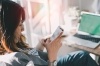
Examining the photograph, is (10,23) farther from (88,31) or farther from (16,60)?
(88,31)

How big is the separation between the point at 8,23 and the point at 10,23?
0.01 metres

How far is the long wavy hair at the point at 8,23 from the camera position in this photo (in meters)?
1.20

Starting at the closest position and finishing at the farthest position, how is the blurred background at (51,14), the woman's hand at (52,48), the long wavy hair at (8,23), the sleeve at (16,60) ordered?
the sleeve at (16,60), the long wavy hair at (8,23), the woman's hand at (52,48), the blurred background at (51,14)

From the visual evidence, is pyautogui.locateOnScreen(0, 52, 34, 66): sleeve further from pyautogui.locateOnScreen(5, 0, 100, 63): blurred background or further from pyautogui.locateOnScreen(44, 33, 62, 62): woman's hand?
pyautogui.locateOnScreen(5, 0, 100, 63): blurred background

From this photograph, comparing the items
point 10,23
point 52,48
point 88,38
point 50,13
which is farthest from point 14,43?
point 50,13

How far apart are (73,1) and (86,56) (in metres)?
0.64

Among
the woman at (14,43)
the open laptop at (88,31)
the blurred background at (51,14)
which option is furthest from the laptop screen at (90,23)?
the woman at (14,43)

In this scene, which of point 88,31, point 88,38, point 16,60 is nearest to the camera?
point 16,60

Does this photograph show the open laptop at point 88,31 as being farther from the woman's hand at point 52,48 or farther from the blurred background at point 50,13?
the woman's hand at point 52,48

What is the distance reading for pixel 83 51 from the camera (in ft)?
4.97

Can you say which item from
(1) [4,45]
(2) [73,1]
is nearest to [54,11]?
(2) [73,1]

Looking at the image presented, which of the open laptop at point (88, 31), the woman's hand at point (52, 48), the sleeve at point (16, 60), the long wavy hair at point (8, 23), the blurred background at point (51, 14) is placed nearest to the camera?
the sleeve at point (16, 60)

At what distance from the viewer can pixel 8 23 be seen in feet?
3.99

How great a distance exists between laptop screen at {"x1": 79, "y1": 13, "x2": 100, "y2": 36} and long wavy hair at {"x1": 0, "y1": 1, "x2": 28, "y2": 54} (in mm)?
704
